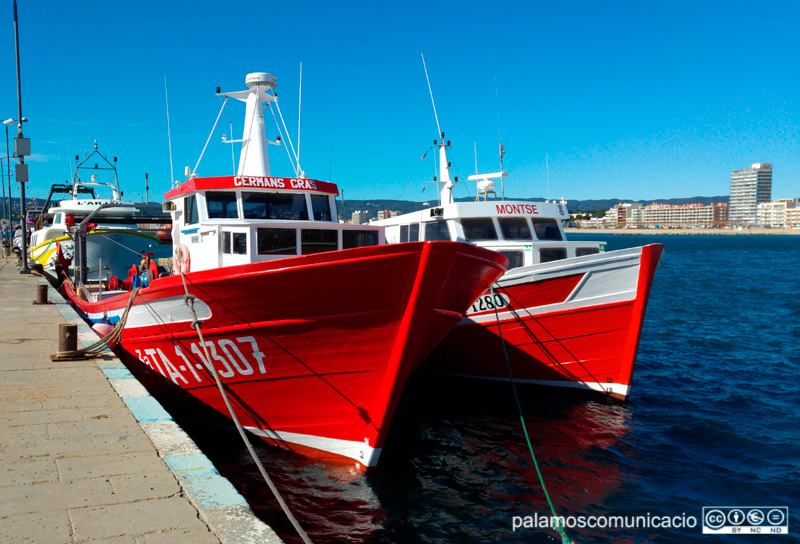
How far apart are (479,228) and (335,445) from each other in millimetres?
6105

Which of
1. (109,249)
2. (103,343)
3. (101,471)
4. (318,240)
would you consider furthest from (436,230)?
(109,249)

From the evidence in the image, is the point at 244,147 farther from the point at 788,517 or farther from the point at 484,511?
the point at 788,517

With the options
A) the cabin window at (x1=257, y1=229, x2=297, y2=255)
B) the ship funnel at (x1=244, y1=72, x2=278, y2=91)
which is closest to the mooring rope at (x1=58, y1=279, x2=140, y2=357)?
the cabin window at (x1=257, y1=229, x2=297, y2=255)

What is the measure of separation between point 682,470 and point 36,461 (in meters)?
7.62

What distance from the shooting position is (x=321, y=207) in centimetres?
972

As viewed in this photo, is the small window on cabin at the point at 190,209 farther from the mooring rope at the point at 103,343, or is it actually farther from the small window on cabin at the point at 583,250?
the small window on cabin at the point at 583,250

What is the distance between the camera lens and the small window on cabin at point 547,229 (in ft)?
40.1

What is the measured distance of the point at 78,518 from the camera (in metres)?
3.93

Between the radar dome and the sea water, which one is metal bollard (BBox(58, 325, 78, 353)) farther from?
the radar dome

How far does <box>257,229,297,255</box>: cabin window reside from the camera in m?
8.20

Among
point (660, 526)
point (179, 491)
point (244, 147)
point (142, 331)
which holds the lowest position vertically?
point (660, 526)

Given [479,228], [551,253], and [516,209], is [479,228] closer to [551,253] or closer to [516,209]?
[516,209]

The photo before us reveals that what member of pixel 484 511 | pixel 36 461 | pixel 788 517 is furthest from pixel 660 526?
pixel 36 461

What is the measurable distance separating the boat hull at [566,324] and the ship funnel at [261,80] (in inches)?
232
